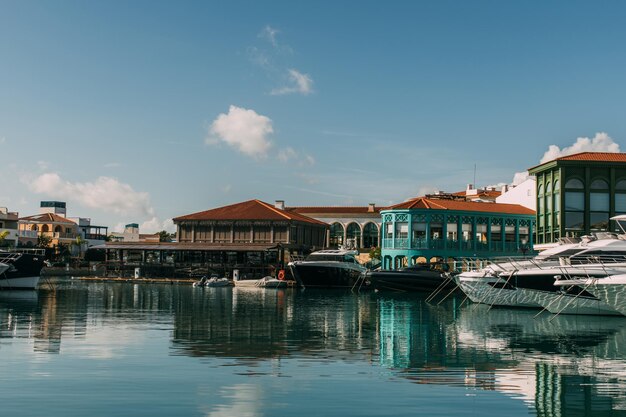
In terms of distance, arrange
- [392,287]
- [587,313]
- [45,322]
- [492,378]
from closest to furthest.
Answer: [492,378], [45,322], [587,313], [392,287]

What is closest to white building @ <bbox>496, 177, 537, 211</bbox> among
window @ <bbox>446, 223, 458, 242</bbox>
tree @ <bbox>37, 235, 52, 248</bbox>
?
window @ <bbox>446, 223, 458, 242</bbox>

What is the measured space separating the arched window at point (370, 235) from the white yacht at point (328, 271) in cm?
3945

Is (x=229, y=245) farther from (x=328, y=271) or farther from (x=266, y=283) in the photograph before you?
(x=328, y=271)

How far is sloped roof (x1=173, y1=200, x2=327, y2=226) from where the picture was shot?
10070 centimetres

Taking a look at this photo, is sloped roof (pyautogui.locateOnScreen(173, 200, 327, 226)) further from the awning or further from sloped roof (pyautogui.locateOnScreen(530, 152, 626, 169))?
sloped roof (pyautogui.locateOnScreen(530, 152, 626, 169))

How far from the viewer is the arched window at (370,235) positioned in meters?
119

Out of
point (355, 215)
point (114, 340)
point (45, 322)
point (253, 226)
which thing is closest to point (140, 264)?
point (253, 226)

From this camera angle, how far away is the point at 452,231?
78938mm

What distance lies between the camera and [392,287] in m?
66.6

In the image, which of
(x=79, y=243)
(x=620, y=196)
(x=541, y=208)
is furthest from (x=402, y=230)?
(x=79, y=243)

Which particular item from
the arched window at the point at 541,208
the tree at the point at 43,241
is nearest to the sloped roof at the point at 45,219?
the tree at the point at 43,241

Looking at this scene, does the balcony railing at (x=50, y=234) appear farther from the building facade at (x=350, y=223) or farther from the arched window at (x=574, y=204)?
the arched window at (x=574, y=204)

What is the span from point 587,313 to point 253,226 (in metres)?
65.7

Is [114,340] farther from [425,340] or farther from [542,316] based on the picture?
[542,316]
